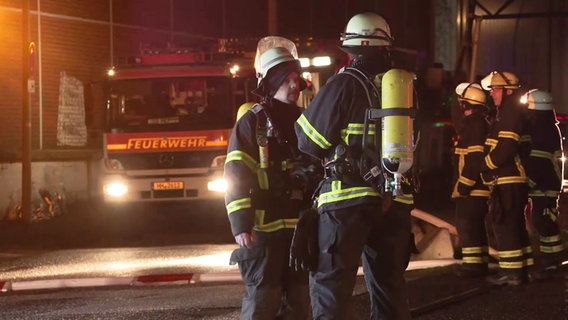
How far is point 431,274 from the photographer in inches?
341

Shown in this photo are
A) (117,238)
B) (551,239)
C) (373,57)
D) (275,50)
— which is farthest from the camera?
(117,238)

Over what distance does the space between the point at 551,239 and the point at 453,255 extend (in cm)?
146

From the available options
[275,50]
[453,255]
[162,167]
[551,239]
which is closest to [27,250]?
[162,167]

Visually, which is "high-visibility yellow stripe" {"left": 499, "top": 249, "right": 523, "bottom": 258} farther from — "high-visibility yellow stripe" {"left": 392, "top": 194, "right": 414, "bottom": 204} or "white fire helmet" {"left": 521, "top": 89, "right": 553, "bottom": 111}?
"high-visibility yellow stripe" {"left": 392, "top": 194, "right": 414, "bottom": 204}

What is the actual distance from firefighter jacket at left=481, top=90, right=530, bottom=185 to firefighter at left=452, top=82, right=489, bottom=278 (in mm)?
157

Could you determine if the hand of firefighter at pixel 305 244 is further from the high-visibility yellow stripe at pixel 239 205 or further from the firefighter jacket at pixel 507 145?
the firefighter jacket at pixel 507 145

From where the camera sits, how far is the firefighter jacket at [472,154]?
846 centimetres

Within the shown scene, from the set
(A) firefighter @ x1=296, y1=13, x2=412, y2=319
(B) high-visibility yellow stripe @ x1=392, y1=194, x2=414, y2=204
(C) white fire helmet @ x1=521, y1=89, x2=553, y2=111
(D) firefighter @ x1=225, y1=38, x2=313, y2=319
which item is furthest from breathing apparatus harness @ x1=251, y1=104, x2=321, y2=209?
(C) white fire helmet @ x1=521, y1=89, x2=553, y2=111

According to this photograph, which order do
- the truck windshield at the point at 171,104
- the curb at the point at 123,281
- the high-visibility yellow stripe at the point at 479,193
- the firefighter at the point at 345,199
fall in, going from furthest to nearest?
the truck windshield at the point at 171,104 → the curb at the point at 123,281 → the high-visibility yellow stripe at the point at 479,193 → the firefighter at the point at 345,199

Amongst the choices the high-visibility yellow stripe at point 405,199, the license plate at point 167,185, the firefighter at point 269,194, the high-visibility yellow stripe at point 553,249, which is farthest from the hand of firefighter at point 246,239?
the license plate at point 167,185

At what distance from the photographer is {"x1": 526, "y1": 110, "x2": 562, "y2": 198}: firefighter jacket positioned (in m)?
8.62

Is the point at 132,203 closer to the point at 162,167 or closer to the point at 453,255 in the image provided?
the point at 162,167

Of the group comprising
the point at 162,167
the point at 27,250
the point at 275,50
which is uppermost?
the point at 275,50

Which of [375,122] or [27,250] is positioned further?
[27,250]
